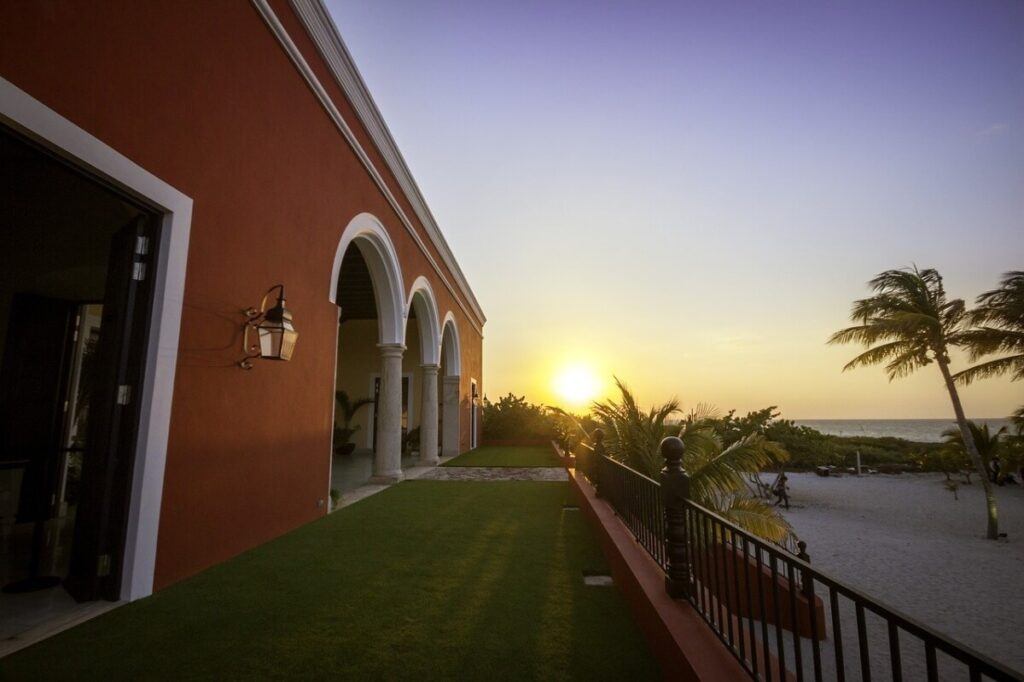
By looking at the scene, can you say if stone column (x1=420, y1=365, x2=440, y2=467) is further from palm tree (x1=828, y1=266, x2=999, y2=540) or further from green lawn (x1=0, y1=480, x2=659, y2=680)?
palm tree (x1=828, y1=266, x2=999, y2=540)

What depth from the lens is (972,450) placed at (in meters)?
12.6

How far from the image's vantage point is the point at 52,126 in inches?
94.9

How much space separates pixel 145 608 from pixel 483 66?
27.2 ft

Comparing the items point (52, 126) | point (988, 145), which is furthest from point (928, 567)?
point (52, 126)

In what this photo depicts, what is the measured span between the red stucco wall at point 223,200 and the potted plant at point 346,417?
10046 mm

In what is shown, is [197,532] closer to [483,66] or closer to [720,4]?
[483,66]

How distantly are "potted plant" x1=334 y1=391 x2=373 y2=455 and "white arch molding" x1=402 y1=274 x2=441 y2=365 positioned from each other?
16.4 ft

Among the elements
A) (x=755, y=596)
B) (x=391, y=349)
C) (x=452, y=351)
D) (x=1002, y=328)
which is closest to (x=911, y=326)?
(x=1002, y=328)

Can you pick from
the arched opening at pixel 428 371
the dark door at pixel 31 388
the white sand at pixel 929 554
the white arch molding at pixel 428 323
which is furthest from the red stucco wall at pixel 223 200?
the arched opening at pixel 428 371

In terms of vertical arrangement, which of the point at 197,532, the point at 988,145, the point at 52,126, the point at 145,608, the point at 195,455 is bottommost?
the point at 145,608

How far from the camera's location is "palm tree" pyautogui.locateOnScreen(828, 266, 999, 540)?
13.2m

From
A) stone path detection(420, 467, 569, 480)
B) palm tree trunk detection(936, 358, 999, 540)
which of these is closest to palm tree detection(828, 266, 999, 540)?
palm tree trunk detection(936, 358, 999, 540)

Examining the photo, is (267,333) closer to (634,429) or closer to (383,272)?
(383,272)

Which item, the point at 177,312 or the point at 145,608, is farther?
the point at 177,312
